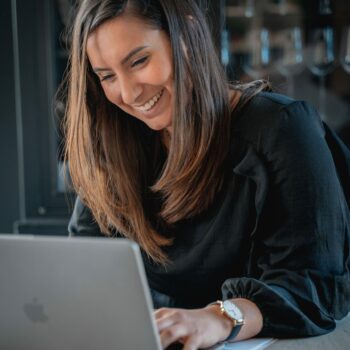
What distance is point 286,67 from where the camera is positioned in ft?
8.66

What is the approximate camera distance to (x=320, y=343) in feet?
3.59

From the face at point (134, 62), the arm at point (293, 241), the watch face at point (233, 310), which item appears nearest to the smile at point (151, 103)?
the face at point (134, 62)

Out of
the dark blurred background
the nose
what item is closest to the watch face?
the nose

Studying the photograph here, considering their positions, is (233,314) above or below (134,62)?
below

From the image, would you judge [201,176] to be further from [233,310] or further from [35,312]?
[35,312]

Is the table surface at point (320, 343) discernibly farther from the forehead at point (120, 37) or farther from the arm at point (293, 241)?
the forehead at point (120, 37)

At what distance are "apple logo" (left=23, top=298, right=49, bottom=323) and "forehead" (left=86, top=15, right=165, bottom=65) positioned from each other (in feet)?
Result: 1.86

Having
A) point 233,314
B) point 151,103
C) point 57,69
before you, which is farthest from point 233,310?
point 57,69

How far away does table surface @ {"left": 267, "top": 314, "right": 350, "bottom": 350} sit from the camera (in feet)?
3.51

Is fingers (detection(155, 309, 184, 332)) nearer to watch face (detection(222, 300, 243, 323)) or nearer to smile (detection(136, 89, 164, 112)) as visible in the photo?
watch face (detection(222, 300, 243, 323))

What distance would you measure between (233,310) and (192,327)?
0.33ft

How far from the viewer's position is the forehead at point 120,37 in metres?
1.28

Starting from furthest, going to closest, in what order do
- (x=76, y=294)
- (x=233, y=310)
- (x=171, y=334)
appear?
(x=233, y=310) < (x=171, y=334) < (x=76, y=294)

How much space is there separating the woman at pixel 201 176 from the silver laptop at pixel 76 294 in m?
0.22
